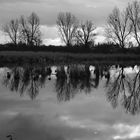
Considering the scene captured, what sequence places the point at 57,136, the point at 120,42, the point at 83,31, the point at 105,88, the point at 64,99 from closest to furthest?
the point at 57,136
the point at 64,99
the point at 105,88
the point at 120,42
the point at 83,31

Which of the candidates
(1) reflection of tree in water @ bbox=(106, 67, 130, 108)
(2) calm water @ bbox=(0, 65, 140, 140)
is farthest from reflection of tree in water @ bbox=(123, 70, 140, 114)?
(1) reflection of tree in water @ bbox=(106, 67, 130, 108)

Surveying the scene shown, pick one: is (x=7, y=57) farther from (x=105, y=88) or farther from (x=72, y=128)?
(x=72, y=128)

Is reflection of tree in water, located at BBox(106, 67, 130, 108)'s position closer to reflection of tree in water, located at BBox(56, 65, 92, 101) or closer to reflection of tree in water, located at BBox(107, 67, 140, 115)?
reflection of tree in water, located at BBox(107, 67, 140, 115)

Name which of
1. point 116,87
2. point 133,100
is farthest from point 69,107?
point 116,87

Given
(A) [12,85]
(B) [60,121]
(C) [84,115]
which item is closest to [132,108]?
(C) [84,115]

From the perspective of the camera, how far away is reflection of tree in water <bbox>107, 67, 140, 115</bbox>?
12930 mm

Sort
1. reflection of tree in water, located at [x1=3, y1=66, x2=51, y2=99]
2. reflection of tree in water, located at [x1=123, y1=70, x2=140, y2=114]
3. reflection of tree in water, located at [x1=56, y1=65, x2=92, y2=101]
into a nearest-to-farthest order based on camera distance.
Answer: reflection of tree in water, located at [x1=123, y1=70, x2=140, y2=114]
reflection of tree in water, located at [x1=56, y1=65, x2=92, y2=101]
reflection of tree in water, located at [x1=3, y1=66, x2=51, y2=99]

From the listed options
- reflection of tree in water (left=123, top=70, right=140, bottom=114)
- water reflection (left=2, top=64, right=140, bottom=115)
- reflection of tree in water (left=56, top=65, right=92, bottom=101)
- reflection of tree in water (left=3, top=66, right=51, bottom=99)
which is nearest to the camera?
reflection of tree in water (left=123, top=70, right=140, bottom=114)

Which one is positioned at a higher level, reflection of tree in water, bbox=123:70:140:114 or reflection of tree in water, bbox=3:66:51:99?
reflection of tree in water, bbox=3:66:51:99

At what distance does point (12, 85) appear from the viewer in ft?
57.4

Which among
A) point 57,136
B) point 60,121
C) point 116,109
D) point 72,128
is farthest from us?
point 116,109

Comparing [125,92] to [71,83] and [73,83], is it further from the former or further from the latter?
[71,83]

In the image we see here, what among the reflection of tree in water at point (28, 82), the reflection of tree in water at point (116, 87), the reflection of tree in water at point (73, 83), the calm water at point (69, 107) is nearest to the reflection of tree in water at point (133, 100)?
the calm water at point (69, 107)

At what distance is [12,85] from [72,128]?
862 centimetres
